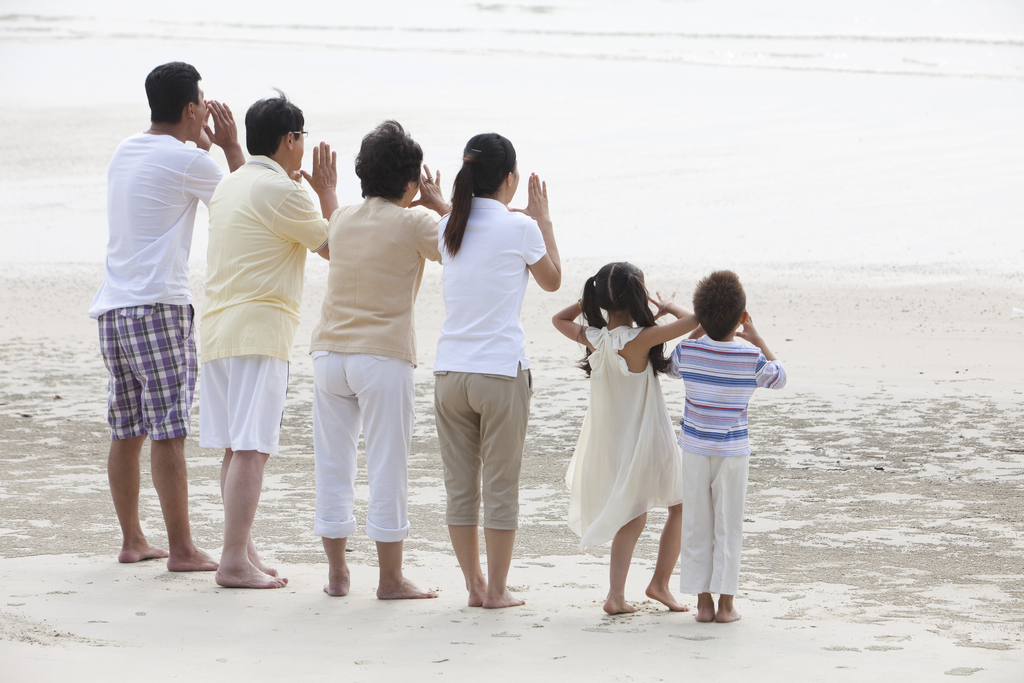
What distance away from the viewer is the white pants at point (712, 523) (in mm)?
3930

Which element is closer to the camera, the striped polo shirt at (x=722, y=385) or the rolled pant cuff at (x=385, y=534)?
the striped polo shirt at (x=722, y=385)

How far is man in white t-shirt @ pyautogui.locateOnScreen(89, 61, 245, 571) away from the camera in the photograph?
440cm

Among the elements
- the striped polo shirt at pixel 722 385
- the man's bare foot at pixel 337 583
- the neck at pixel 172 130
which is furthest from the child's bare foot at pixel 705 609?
the neck at pixel 172 130

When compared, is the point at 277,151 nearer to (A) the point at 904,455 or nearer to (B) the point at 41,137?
(A) the point at 904,455

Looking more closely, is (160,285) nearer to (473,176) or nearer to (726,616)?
(473,176)

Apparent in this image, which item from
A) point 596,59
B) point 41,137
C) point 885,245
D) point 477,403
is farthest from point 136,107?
point 477,403

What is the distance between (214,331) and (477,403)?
3.55 feet

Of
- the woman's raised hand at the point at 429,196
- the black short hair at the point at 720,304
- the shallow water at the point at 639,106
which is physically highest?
the shallow water at the point at 639,106

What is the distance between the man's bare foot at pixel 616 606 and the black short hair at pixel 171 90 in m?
2.50

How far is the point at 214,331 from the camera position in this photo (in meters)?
4.25

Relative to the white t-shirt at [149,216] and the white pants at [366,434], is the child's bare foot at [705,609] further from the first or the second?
the white t-shirt at [149,216]

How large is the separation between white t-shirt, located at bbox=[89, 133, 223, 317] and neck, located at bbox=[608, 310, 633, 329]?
167 cm

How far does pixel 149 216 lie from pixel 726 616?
2.64 meters

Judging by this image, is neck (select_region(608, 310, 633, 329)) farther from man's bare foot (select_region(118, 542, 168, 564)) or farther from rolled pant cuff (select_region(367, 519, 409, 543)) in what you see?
man's bare foot (select_region(118, 542, 168, 564))
